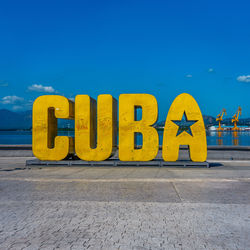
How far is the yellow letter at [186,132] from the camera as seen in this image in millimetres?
15172

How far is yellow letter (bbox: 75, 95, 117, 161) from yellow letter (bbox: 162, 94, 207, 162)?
9.85ft

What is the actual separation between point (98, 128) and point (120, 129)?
1187 millimetres

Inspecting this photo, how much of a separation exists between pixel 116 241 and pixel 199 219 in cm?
204

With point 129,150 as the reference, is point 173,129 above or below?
above

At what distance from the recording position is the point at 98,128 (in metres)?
15.6

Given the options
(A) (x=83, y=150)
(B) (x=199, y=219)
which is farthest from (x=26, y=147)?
(B) (x=199, y=219)

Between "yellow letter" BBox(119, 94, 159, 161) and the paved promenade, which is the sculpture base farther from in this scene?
the paved promenade

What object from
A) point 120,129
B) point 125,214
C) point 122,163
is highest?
point 120,129

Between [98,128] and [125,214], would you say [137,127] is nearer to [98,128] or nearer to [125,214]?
[98,128]

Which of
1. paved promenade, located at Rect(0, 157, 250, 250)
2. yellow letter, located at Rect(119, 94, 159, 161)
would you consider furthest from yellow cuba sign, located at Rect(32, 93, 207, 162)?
paved promenade, located at Rect(0, 157, 250, 250)

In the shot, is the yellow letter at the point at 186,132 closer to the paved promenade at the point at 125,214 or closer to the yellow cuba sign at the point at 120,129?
the yellow cuba sign at the point at 120,129

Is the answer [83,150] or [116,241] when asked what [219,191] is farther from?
[83,150]

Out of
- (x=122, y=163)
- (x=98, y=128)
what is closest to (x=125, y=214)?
(x=122, y=163)

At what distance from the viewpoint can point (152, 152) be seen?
50.3ft
